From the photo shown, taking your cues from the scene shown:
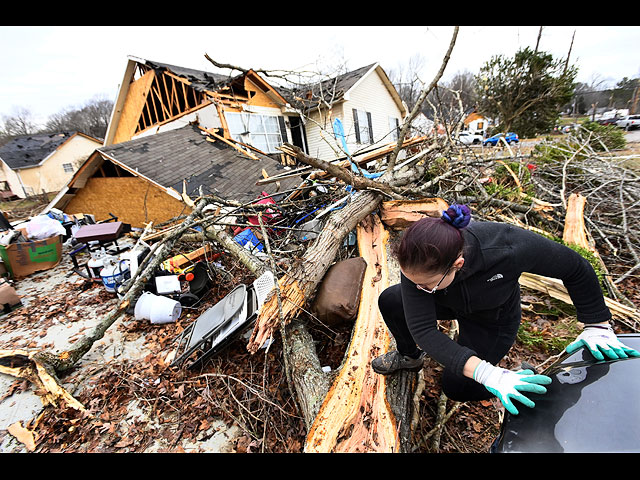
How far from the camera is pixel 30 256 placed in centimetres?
562

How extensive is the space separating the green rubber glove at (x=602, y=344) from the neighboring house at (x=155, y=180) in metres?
6.67

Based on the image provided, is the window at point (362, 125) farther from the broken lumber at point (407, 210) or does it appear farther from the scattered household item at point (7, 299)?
the scattered household item at point (7, 299)

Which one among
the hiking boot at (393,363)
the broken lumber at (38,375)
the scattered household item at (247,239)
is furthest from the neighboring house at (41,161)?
the hiking boot at (393,363)

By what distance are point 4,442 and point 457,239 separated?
4.08 metres

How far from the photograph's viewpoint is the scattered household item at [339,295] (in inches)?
103

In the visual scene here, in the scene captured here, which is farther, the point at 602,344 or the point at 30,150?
the point at 30,150

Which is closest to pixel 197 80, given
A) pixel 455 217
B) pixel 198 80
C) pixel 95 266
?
pixel 198 80

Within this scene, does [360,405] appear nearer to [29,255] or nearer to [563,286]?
[563,286]

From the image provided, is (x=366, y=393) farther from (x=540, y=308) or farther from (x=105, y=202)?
(x=105, y=202)

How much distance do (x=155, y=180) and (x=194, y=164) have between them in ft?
4.83

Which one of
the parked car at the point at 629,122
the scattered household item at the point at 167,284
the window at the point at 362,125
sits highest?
the window at the point at 362,125

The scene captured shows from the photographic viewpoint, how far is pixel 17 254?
5469mm

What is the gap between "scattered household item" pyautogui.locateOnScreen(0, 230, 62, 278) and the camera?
5.38 m
